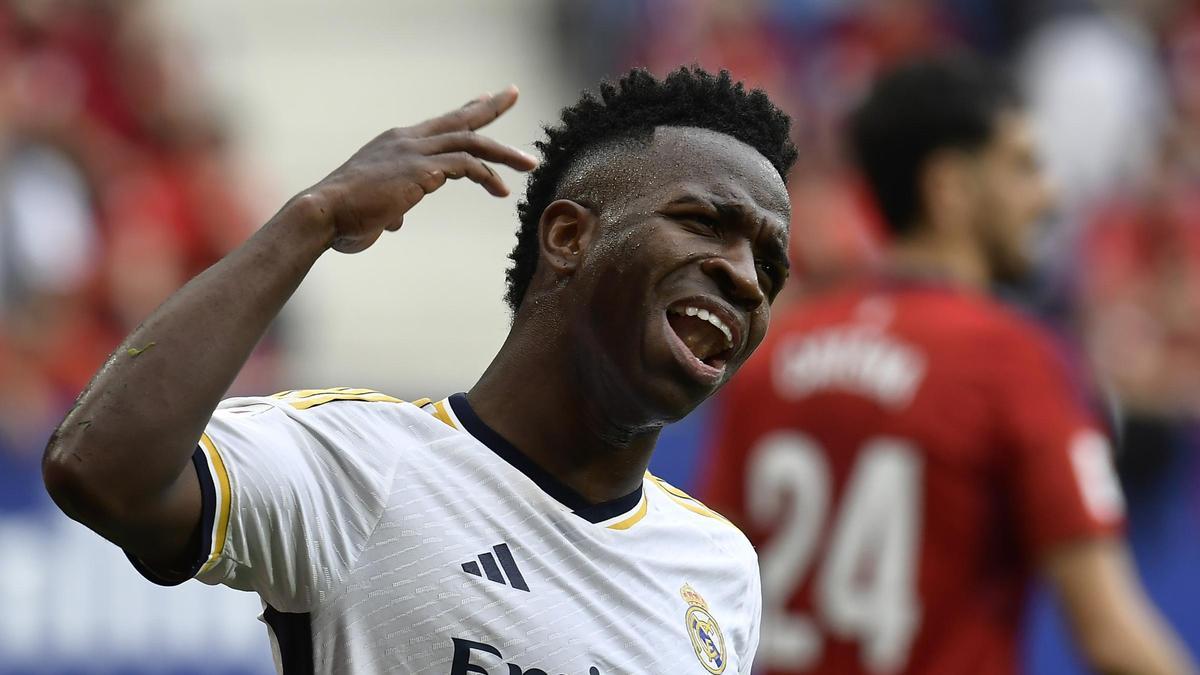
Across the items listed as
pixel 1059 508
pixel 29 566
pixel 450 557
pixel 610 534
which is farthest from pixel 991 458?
pixel 29 566

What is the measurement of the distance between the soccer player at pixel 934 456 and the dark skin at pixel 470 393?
2.07 meters

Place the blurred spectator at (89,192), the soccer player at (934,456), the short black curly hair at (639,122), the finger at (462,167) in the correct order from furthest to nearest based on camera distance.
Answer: the blurred spectator at (89,192) < the soccer player at (934,456) < the short black curly hair at (639,122) < the finger at (462,167)

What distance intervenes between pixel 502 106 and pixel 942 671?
2.63 meters

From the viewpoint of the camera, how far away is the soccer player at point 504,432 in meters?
2.38

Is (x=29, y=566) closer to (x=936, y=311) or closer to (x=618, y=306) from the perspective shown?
(x=936, y=311)

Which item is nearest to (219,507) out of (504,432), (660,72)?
(504,432)

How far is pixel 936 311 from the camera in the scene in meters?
5.03

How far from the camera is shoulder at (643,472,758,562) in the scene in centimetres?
311

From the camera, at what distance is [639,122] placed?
301 centimetres

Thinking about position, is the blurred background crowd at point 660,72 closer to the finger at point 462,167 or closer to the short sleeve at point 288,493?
the finger at point 462,167

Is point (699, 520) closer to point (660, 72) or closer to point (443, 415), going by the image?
point (443, 415)

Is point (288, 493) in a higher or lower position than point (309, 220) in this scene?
lower

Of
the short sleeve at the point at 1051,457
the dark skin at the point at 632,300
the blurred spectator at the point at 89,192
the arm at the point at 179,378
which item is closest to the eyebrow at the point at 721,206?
the dark skin at the point at 632,300

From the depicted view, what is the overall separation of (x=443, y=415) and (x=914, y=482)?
230cm
